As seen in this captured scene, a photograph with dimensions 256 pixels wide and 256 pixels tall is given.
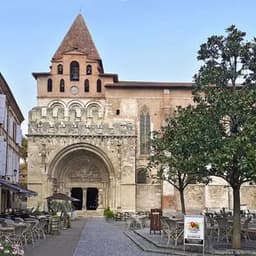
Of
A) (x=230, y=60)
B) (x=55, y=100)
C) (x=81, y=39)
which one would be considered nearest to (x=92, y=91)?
(x=55, y=100)

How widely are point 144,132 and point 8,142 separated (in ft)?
49.2

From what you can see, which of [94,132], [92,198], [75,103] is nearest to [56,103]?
[75,103]

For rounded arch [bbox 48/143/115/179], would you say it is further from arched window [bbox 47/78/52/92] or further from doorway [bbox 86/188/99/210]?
arched window [bbox 47/78/52/92]

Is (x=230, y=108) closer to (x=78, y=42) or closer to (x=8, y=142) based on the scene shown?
(x=8, y=142)

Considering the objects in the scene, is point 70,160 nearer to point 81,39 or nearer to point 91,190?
point 91,190

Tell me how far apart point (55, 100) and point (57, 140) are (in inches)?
265

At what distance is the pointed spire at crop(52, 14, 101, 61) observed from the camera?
50.2m

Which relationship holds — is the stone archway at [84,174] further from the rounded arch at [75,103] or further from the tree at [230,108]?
the tree at [230,108]

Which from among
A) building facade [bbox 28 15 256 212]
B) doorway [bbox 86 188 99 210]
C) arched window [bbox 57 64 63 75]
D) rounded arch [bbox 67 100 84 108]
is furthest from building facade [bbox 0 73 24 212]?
doorway [bbox 86 188 99 210]

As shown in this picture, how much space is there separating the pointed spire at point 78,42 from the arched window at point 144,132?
794cm

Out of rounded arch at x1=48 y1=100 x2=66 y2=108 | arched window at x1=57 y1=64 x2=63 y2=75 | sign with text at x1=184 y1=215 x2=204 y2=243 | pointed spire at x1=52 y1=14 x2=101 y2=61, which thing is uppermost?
pointed spire at x1=52 y1=14 x2=101 y2=61

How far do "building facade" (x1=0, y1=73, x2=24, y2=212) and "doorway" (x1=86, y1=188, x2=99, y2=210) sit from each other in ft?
22.1

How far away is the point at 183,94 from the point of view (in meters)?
48.5

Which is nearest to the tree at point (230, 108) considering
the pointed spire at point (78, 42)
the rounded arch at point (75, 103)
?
the rounded arch at point (75, 103)
